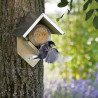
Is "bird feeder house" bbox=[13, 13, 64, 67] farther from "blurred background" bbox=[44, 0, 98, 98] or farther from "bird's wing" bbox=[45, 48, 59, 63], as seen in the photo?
"blurred background" bbox=[44, 0, 98, 98]

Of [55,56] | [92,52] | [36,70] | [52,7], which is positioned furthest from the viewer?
[52,7]

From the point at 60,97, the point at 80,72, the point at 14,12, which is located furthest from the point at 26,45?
the point at 80,72

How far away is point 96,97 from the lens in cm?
445

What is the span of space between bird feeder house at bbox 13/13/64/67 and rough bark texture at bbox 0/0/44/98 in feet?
0.15

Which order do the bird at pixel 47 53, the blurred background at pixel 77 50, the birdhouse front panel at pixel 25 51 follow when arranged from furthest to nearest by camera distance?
the blurred background at pixel 77 50, the birdhouse front panel at pixel 25 51, the bird at pixel 47 53

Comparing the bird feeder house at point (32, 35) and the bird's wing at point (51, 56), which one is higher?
the bird feeder house at point (32, 35)

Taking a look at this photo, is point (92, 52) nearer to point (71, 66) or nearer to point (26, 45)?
point (71, 66)

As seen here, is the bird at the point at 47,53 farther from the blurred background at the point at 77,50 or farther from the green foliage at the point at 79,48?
the green foliage at the point at 79,48

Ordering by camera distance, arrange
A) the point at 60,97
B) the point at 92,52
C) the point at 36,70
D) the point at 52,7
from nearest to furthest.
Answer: the point at 36,70 → the point at 60,97 → the point at 92,52 → the point at 52,7

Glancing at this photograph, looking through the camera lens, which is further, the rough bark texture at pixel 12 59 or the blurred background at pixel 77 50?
the blurred background at pixel 77 50

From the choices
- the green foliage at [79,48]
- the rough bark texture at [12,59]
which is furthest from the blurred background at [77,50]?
the rough bark texture at [12,59]

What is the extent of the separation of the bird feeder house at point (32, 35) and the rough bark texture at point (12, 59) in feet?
0.15

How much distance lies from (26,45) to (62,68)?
402 cm

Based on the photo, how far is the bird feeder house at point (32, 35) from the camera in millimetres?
1865
